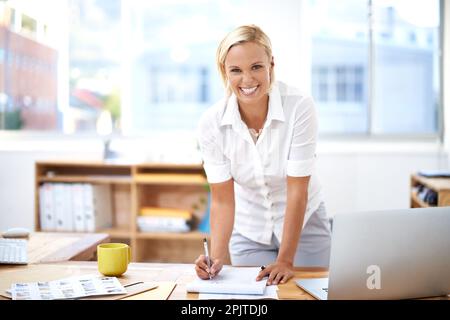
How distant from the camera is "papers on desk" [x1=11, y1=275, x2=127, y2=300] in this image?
135 centimetres

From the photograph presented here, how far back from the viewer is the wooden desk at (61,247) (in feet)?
5.93

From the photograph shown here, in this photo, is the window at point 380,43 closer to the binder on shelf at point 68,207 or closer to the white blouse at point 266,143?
the binder on shelf at point 68,207

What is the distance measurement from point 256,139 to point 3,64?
340 cm

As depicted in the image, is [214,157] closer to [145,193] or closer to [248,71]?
[248,71]

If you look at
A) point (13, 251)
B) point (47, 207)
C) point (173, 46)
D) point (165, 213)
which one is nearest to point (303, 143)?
point (13, 251)

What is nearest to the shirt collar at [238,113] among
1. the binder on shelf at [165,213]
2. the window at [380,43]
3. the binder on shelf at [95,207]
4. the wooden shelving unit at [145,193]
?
the wooden shelving unit at [145,193]

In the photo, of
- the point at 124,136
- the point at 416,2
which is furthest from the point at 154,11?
the point at 416,2

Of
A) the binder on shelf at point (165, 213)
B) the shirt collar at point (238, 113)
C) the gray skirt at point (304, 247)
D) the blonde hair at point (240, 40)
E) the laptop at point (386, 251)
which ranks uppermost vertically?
the blonde hair at point (240, 40)

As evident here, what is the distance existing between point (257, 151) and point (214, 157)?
145mm

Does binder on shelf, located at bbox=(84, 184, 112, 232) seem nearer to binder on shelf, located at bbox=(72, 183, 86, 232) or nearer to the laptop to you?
binder on shelf, located at bbox=(72, 183, 86, 232)

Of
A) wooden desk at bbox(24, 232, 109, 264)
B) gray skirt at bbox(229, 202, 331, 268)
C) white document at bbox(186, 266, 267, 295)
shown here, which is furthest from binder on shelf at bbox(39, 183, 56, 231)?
white document at bbox(186, 266, 267, 295)

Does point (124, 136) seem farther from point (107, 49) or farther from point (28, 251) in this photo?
point (28, 251)

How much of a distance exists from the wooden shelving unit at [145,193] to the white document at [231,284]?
7.54ft

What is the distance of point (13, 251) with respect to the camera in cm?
181
